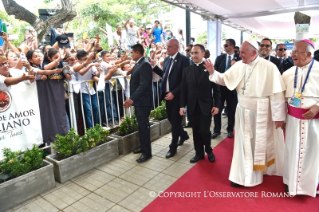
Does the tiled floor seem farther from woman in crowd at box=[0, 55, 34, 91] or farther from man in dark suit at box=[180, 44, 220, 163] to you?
woman in crowd at box=[0, 55, 34, 91]

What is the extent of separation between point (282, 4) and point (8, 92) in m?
7.96

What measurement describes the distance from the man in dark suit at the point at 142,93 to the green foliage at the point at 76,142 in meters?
0.72

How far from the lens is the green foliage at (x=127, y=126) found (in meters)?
4.85

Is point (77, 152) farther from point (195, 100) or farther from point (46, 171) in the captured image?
point (195, 100)

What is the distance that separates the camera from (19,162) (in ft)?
10.7

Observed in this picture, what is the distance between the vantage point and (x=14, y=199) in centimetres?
314

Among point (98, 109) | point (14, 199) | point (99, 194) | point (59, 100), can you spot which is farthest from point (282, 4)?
point (14, 199)

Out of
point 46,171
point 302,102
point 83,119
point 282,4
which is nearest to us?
point 302,102

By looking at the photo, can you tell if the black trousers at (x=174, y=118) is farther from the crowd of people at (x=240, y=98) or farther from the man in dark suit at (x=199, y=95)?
the man in dark suit at (x=199, y=95)

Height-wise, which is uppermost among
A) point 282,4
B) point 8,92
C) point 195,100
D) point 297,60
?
point 282,4

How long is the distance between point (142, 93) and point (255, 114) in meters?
1.86

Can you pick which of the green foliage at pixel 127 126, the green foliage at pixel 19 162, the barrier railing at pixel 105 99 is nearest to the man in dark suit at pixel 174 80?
the green foliage at pixel 127 126

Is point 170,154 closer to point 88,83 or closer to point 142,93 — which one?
point 142,93

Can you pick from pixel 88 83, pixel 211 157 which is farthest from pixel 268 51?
pixel 88 83
